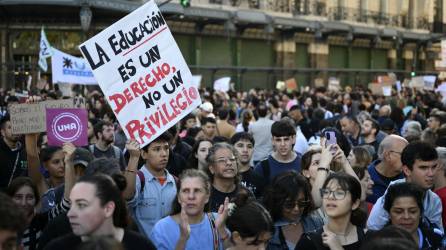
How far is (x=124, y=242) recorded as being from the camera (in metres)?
4.64

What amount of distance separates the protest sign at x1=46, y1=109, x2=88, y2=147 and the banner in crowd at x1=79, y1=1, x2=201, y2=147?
58cm

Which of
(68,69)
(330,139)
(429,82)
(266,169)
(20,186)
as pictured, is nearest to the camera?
(20,186)

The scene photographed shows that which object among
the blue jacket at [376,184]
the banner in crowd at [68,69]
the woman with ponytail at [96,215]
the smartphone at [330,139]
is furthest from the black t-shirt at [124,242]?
the banner in crowd at [68,69]

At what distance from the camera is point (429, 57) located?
204ft

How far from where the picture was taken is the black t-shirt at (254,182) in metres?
7.48

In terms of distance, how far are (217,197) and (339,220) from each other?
1681 millimetres

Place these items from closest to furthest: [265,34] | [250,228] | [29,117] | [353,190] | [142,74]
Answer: [250,228], [353,190], [142,74], [29,117], [265,34]

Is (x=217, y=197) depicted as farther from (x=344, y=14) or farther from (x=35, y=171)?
(x=344, y=14)

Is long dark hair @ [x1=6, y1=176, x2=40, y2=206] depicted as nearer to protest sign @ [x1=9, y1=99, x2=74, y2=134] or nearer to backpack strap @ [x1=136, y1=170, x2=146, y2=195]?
backpack strap @ [x1=136, y1=170, x2=146, y2=195]

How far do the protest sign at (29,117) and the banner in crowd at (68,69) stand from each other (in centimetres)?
942

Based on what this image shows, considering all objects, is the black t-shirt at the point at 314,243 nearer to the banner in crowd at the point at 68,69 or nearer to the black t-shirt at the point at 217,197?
the black t-shirt at the point at 217,197

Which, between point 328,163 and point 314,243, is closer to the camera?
point 314,243

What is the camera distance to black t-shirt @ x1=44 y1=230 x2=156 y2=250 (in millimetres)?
4520

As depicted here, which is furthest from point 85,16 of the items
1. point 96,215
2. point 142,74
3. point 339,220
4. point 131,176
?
point 96,215
